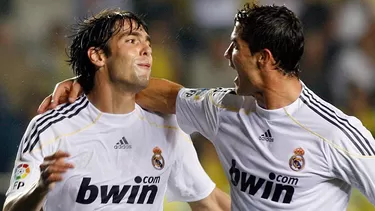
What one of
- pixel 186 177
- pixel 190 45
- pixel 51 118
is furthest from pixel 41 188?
pixel 190 45

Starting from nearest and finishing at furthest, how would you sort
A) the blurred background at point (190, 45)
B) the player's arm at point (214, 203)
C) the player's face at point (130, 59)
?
the player's face at point (130, 59) < the player's arm at point (214, 203) < the blurred background at point (190, 45)

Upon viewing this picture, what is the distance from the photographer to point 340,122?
2.70 m

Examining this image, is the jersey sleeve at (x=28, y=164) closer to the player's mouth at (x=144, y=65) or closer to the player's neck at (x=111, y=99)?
the player's neck at (x=111, y=99)

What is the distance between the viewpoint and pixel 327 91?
4.61 metres

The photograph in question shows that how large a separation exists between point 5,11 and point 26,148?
2075mm

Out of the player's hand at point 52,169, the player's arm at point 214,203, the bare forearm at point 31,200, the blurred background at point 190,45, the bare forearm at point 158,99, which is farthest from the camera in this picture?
the blurred background at point 190,45

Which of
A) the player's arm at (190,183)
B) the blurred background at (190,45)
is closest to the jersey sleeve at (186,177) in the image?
the player's arm at (190,183)

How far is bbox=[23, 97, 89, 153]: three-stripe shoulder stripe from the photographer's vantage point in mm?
2838

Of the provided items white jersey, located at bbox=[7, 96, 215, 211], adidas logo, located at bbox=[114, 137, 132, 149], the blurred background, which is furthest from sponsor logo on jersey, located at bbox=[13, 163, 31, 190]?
the blurred background

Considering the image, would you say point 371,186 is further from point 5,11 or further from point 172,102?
point 5,11

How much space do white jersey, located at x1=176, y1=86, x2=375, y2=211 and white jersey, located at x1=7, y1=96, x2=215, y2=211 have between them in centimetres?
26

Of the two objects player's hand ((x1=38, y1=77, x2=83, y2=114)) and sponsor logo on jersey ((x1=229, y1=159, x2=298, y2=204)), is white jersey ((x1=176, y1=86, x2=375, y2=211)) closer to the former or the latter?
sponsor logo on jersey ((x1=229, y1=159, x2=298, y2=204))

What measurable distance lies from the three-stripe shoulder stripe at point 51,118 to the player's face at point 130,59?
165 mm

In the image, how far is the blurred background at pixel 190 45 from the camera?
4414 millimetres
